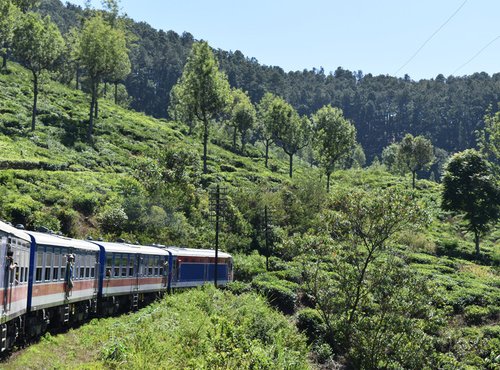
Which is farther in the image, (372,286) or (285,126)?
(285,126)

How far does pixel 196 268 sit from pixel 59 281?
22.3 m

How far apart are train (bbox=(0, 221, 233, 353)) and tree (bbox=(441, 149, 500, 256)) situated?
4035 cm

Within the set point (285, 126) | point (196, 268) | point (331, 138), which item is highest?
point (285, 126)

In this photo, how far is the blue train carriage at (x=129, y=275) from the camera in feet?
97.5

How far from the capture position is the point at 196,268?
147 ft

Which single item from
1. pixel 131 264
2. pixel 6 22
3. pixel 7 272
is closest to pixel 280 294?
pixel 131 264

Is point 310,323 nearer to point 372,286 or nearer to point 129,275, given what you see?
point 372,286

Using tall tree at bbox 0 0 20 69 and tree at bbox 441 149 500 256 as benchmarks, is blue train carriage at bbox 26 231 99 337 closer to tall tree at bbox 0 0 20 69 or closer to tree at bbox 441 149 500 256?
tall tree at bbox 0 0 20 69

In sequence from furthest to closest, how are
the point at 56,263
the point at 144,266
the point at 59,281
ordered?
the point at 144,266 → the point at 59,281 → the point at 56,263

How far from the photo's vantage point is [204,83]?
3014 inches

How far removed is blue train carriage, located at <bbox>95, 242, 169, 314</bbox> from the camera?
2972 centimetres

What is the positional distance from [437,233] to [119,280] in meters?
55.5

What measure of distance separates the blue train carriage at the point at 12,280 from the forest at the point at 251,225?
2.98 ft

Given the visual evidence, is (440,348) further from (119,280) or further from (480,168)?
(480,168)
